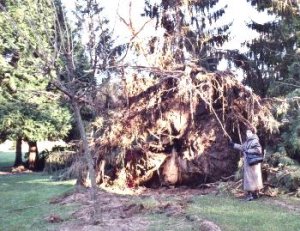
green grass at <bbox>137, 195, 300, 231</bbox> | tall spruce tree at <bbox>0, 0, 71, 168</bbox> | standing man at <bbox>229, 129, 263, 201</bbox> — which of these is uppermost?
tall spruce tree at <bbox>0, 0, 71, 168</bbox>

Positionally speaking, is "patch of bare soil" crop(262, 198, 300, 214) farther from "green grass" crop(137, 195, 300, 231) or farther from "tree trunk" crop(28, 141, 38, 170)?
"tree trunk" crop(28, 141, 38, 170)

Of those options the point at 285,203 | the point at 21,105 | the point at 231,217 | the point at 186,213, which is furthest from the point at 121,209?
the point at 21,105

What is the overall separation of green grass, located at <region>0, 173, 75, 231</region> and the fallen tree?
2.25 metres

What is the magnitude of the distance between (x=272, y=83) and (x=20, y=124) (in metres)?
13.4

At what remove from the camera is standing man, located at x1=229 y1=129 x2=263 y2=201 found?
1138cm

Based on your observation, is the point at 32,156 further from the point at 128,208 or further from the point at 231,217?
the point at 231,217

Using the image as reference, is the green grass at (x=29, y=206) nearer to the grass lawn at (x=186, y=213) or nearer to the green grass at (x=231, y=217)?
the grass lawn at (x=186, y=213)

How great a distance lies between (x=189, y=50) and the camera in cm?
1723

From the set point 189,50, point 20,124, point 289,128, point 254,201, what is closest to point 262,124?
point 289,128

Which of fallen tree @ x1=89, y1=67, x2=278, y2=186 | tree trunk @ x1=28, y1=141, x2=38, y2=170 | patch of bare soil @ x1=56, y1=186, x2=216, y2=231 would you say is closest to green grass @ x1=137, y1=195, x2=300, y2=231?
patch of bare soil @ x1=56, y1=186, x2=216, y2=231

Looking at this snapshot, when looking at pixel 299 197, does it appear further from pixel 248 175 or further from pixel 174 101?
pixel 174 101

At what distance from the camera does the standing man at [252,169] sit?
11.4 meters

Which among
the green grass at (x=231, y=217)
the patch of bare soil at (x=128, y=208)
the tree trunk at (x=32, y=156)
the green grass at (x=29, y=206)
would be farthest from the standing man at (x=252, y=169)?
the tree trunk at (x=32, y=156)

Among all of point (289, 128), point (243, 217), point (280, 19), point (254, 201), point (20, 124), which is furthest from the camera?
point (20, 124)
